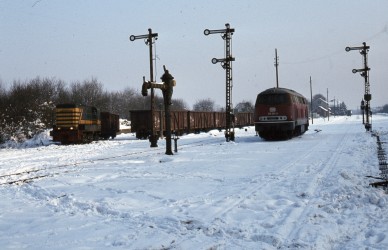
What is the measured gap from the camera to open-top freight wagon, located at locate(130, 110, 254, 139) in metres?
31.5

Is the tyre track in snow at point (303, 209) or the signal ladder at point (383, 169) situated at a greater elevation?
the signal ladder at point (383, 169)

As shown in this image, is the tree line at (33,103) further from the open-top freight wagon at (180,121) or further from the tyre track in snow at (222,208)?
the tyre track in snow at (222,208)

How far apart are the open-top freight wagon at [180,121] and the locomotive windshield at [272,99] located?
22.7 ft

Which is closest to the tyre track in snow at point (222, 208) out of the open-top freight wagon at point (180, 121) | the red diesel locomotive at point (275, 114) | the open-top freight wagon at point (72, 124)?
the red diesel locomotive at point (275, 114)

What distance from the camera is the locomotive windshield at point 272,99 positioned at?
73.6 feet

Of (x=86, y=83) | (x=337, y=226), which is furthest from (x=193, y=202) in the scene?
(x=86, y=83)

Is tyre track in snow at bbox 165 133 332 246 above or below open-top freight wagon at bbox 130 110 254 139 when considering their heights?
below

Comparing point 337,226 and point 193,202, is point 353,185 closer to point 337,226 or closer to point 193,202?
point 337,226

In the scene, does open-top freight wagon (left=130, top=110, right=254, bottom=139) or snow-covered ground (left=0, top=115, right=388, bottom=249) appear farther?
open-top freight wagon (left=130, top=110, right=254, bottom=139)

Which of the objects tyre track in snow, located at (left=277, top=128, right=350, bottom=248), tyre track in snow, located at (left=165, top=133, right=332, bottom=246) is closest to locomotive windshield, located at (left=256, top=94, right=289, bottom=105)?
tyre track in snow, located at (left=277, top=128, right=350, bottom=248)

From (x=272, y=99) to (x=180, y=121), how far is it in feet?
45.1

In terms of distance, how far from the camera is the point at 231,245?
14.4 ft

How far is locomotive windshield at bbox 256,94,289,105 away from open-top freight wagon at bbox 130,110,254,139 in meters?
6.90

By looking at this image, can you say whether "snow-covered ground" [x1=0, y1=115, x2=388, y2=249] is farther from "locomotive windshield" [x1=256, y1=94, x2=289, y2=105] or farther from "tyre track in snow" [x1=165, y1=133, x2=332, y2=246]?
"locomotive windshield" [x1=256, y1=94, x2=289, y2=105]
